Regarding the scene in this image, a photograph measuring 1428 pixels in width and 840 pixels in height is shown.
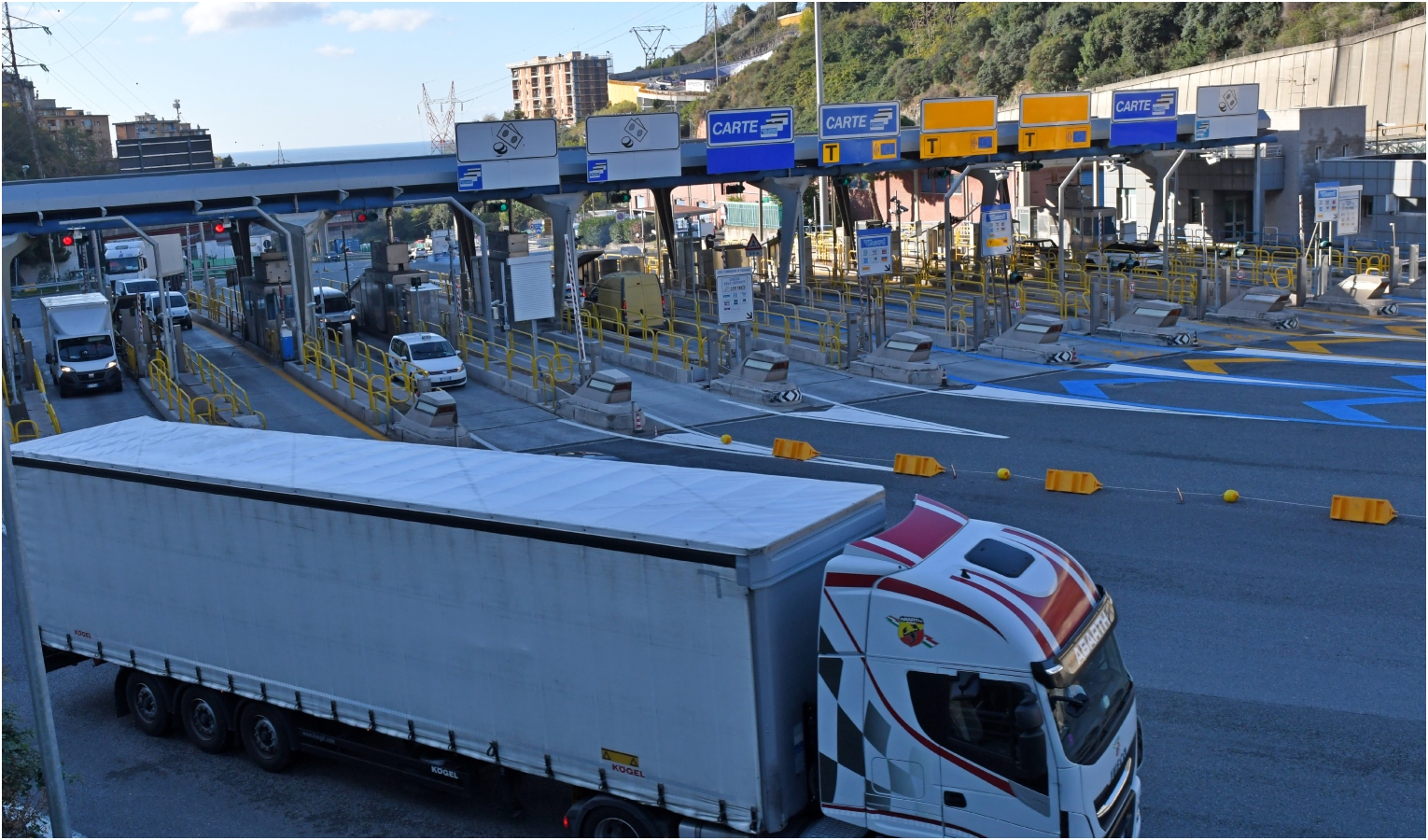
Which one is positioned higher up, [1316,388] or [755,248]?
[755,248]

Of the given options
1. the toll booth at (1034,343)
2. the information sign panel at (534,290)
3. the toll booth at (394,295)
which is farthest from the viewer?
the toll booth at (394,295)

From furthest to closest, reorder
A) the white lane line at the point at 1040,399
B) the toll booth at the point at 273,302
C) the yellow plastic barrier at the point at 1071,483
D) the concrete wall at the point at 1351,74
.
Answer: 1. the concrete wall at the point at 1351,74
2. the toll booth at the point at 273,302
3. the white lane line at the point at 1040,399
4. the yellow plastic barrier at the point at 1071,483

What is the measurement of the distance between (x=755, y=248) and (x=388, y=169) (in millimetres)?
12125

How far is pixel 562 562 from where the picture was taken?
782 cm

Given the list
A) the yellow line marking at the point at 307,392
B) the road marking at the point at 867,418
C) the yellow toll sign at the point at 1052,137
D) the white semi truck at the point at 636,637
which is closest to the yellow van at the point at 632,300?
the yellow line marking at the point at 307,392

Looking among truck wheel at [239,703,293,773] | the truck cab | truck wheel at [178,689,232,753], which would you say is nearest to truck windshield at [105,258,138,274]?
truck wheel at [178,689,232,753]

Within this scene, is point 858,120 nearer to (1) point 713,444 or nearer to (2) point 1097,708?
(1) point 713,444

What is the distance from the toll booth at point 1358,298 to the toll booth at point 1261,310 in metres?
1.74

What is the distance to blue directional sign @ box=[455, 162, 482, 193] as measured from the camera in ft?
95.3

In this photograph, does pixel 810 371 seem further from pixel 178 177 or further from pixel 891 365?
pixel 178 177

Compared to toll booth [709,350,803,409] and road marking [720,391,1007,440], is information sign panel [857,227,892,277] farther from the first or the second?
road marking [720,391,1007,440]

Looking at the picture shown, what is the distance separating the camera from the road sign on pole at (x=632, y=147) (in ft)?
98.5

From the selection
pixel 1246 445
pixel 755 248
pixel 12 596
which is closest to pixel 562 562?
pixel 12 596

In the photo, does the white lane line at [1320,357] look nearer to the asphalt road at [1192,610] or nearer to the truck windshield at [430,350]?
the asphalt road at [1192,610]
